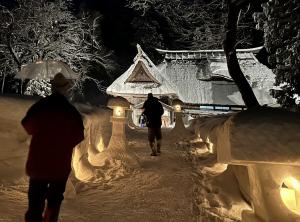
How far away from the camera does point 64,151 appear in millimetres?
3201

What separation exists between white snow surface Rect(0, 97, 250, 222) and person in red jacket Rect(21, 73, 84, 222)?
45.1 inches

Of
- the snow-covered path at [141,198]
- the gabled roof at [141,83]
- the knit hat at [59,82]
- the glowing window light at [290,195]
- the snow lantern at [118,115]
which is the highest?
the gabled roof at [141,83]

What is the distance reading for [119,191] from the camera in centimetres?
602

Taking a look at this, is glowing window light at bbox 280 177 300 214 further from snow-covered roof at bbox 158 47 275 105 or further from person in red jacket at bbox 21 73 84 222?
snow-covered roof at bbox 158 47 275 105

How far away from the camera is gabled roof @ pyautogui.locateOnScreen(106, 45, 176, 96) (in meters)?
25.3

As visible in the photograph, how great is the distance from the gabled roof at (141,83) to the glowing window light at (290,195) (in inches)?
830

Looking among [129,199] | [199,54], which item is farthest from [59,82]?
[199,54]

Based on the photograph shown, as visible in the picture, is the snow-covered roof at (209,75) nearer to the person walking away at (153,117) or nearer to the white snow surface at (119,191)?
the person walking away at (153,117)

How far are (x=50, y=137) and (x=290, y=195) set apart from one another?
293 cm

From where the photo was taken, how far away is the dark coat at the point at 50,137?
3068 mm

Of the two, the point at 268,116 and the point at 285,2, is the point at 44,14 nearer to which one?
the point at 285,2

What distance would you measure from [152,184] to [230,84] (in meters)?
23.0

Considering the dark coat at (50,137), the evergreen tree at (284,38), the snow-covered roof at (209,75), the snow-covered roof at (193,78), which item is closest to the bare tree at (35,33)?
the snow-covered roof at (193,78)

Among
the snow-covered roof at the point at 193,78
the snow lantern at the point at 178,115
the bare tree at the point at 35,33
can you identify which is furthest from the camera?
the snow-covered roof at the point at 193,78
